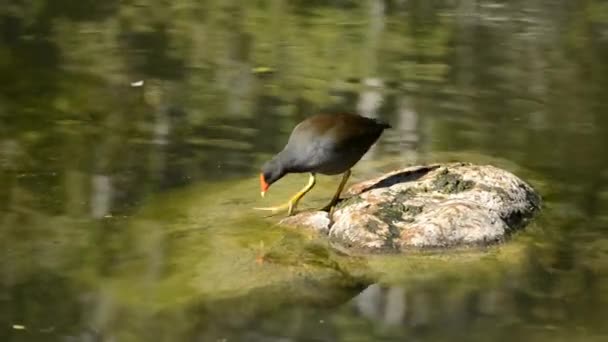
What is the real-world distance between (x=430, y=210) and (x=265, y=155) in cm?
198

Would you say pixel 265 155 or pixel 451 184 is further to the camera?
pixel 265 155

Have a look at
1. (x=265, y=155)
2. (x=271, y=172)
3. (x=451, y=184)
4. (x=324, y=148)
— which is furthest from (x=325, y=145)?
(x=265, y=155)

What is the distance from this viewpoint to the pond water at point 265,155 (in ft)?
18.6

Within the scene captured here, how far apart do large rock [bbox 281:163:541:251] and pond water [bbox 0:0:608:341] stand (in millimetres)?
132

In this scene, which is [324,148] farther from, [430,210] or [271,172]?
[430,210]

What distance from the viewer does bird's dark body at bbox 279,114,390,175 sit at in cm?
655

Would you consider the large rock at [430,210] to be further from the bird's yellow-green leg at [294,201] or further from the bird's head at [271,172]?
the bird's head at [271,172]

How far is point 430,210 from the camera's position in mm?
6418

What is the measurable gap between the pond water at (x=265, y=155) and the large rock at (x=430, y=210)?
0.13m

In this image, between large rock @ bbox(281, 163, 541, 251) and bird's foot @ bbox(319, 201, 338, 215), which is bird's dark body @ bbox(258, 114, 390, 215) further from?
large rock @ bbox(281, 163, 541, 251)

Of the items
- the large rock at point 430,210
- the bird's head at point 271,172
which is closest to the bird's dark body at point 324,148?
the bird's head at point 271,172

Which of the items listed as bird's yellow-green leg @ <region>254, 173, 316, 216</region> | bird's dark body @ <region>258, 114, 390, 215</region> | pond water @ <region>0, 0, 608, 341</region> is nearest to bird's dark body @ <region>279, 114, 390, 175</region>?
bird's dark body @ <region>258, 114, 390, 215</region>

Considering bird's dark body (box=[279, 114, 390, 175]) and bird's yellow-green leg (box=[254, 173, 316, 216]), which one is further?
bird's yellow-green leg (box=[254, 173, 316, 216])

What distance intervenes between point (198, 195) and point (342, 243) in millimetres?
1353
